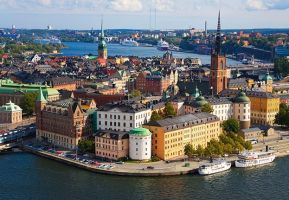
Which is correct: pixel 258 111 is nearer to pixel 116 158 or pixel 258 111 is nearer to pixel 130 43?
pixel 116 158

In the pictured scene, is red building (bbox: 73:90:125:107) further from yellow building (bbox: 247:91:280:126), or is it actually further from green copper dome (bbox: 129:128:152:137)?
green copper dome (bbox: 129:128:152:137)

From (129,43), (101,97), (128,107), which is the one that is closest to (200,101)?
(128,107)

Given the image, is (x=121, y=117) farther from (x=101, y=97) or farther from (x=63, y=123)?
(x=101, y=97)

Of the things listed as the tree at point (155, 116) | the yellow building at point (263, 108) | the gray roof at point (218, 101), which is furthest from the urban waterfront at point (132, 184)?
the yellow building at point (263, 108)

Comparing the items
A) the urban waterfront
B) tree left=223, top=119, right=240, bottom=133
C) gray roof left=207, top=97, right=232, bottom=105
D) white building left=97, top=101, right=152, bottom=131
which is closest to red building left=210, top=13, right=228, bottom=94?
gray roof left=207, top=97, right=232, bottom=105

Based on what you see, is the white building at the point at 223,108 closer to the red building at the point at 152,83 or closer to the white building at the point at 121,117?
the white building at the point at 121,117

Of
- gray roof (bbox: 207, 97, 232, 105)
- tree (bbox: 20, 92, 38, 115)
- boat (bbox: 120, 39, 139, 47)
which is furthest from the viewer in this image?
boat (bbox: 120, 39, 139, 47)
